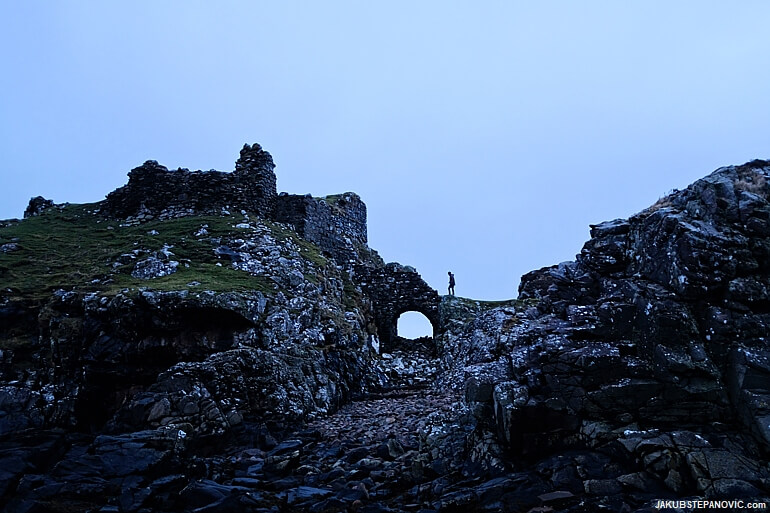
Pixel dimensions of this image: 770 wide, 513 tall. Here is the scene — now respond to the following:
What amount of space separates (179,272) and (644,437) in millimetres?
20387

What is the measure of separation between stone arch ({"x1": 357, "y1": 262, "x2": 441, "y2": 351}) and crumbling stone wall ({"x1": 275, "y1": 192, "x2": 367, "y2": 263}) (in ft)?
14.5

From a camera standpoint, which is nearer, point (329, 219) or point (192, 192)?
point (192, 192)

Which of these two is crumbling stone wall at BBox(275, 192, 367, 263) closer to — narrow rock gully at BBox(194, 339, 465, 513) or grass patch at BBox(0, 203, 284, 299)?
grass patch at BBox(0, 203, 284, 299)

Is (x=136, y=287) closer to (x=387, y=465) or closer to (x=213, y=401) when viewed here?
(x=213, y=401)

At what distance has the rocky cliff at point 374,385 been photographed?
38.7ft

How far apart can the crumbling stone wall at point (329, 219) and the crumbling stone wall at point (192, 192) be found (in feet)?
4.95

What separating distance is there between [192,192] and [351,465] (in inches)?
995

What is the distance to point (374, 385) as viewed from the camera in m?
25.4

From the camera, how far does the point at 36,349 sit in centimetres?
1911

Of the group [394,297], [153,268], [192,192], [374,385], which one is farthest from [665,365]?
[192,192]

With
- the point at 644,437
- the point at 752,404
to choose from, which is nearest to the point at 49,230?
the point at 644,437

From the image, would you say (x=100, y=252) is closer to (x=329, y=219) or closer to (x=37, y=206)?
(x=37, y=206)

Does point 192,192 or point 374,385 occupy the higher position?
point 192,192

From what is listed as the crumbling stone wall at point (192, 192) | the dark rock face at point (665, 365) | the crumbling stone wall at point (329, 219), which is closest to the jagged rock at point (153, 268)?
the crumbling stone wall at point (192, 192)
